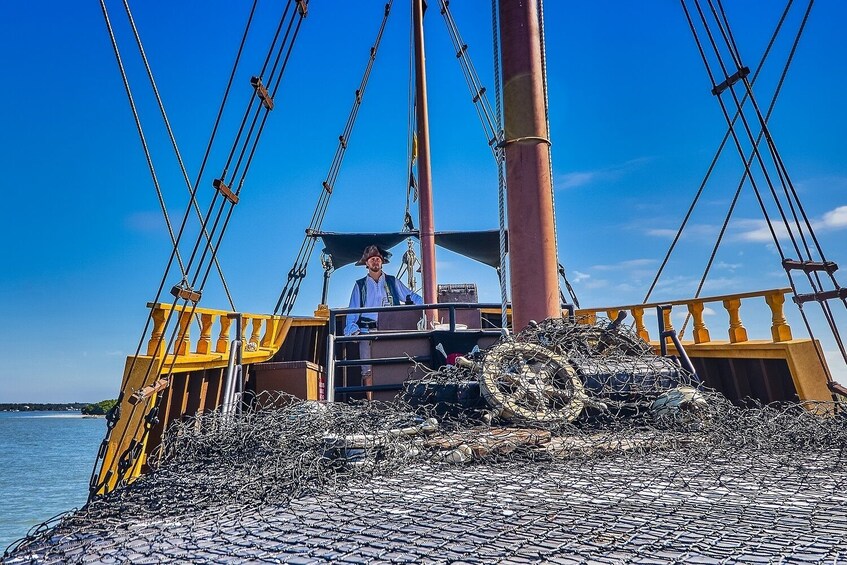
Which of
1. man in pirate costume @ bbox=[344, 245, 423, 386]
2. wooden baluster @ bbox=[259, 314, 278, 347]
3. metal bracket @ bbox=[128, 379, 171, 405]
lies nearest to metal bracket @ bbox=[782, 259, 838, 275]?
man in pirate costume @ bbox=[344, 245, 423, 386]

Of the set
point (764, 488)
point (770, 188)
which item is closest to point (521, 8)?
point (770, 188)

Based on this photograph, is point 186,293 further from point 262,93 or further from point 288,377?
point 288,377

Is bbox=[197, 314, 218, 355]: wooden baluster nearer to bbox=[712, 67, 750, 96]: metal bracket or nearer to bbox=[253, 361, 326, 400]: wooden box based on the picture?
bbox=[253, 361, 326, 400]: wooden box

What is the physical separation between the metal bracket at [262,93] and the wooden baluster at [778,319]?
19.5 feet

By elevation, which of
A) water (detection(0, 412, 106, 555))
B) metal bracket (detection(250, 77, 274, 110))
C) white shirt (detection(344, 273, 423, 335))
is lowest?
water (detection(0, 412, 106, 555))

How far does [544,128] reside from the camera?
19.5 ft

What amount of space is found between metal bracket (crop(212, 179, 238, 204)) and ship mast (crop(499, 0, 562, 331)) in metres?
2.56

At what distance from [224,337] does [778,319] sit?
22.0ft

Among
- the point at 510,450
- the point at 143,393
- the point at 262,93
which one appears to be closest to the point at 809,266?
the point at 510,450

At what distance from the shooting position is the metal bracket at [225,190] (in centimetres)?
496

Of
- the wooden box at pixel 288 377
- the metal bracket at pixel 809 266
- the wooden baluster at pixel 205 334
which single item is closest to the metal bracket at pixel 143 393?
the wooden baluster at pixel 205 334

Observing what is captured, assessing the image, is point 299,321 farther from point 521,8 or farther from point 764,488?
point 764,488

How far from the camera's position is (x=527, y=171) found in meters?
5.81

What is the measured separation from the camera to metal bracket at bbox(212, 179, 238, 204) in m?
4.96
